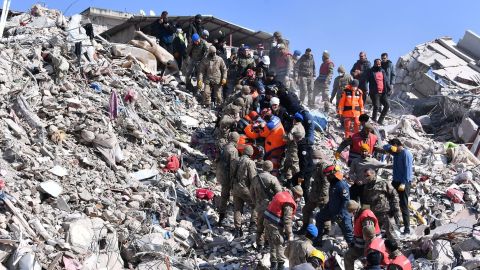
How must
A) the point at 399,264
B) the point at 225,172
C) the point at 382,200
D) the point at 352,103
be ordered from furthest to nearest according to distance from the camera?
the point at 352,103
the point at 225,172
the point at 382,200
the point at 399,264

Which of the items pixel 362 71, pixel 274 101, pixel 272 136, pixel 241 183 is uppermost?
pixel 362 71

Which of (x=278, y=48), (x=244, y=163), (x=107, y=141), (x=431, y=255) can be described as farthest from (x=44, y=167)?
(x=278, y=48)

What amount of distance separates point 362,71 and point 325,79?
148cm

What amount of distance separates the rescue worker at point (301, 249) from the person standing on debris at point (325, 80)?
34.4 ft

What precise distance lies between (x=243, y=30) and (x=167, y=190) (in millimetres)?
10262

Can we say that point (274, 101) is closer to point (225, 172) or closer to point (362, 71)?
point (225, 172)

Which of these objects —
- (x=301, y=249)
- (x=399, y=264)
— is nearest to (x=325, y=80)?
(x=301, y=249)

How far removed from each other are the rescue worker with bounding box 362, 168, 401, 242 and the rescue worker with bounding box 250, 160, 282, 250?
1428 millimetres

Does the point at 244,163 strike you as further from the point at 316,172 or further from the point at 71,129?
the point at 71,129

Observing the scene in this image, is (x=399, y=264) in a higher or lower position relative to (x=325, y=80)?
lower

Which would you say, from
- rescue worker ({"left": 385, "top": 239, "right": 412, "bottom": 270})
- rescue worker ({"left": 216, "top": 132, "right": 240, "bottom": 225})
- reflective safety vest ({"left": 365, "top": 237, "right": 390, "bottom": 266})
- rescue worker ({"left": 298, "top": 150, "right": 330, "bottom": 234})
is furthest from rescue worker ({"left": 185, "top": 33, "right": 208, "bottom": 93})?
rescue worker ({"left": 385, "top": 239, "right": 412, "bottom": 270})

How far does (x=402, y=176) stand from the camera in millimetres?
12961

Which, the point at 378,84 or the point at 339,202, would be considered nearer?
the point at 339,202

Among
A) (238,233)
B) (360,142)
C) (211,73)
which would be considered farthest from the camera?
Result: (211,73)
